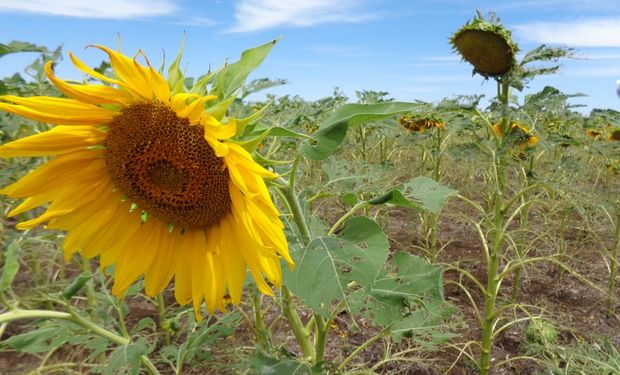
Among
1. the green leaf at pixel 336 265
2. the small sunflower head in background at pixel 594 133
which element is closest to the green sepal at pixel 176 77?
the green leaf at pixel 336 265

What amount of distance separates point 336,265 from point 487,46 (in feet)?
4.47

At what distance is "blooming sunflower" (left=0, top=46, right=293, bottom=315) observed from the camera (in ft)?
A: 2.50

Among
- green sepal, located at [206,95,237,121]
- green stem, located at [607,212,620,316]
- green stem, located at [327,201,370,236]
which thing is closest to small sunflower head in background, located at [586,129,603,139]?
green stem, located at [607,212,620,316]

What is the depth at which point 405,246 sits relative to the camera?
3.73m

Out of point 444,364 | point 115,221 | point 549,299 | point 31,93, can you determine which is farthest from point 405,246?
point 115,221

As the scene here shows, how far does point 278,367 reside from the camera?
3.41 ft

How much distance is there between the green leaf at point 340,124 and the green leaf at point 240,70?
0.44 ft

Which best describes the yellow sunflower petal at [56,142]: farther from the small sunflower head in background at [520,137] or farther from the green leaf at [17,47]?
the small sunflower head in background at [520,137]

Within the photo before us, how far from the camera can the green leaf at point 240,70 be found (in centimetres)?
75

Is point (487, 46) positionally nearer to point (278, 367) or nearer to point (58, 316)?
point (278, 367)

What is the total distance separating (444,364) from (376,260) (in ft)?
5.77

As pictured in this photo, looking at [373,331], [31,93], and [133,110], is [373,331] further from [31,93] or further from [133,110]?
[133,110]

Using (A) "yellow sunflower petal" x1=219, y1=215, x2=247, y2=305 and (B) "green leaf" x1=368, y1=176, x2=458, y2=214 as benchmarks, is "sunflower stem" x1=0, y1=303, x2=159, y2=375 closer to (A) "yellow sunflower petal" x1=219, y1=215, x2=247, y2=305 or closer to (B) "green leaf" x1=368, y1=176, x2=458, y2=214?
(A) "yellow sunflower petal" x1=219, y1=215, x2=247, y2=305

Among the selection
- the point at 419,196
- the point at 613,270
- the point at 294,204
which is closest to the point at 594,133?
the point at 613,270
